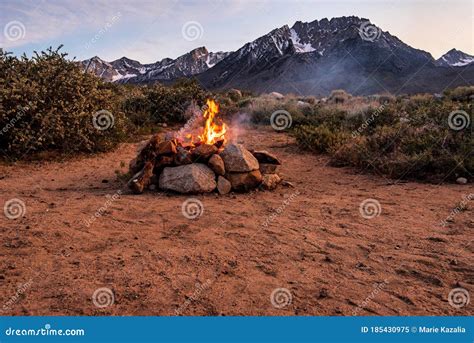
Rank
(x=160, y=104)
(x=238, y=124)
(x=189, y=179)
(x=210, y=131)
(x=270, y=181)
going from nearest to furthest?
1. (x=189, y=179)
2. (x=270, y=181)
3. (x=210, y=131)
4. (x=238, y=124)
5. (x=160, y=104)

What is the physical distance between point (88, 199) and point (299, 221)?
143 inches

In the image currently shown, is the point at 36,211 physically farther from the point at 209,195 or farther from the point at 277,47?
the point at 277,47

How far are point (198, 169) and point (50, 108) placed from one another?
5.65 meters

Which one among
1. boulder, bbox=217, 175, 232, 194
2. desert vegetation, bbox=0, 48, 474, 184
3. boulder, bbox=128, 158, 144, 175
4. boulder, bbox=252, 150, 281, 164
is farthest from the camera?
desert vegetation, bbox=0, 48, 474, 184

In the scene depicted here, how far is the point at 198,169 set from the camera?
770 centimetres

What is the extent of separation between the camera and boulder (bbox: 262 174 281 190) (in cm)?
804

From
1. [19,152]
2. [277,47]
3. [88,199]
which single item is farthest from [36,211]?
[277,47]

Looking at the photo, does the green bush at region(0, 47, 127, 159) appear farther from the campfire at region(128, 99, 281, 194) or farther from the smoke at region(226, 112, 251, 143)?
the smoke at region(226, 112, 251, 143)

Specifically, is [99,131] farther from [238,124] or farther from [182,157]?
[238,124]

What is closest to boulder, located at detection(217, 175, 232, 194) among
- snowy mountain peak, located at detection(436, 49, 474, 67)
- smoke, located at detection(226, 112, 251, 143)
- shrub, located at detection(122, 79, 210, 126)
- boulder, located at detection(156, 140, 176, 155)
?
boulder, located at detection(156, 140, 176, 155)

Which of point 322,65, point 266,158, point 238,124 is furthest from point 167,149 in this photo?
point 322,65

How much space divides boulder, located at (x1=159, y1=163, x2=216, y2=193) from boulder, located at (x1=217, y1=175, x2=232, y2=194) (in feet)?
0.33

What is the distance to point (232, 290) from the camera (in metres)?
4.03

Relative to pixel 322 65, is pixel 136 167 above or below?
below
